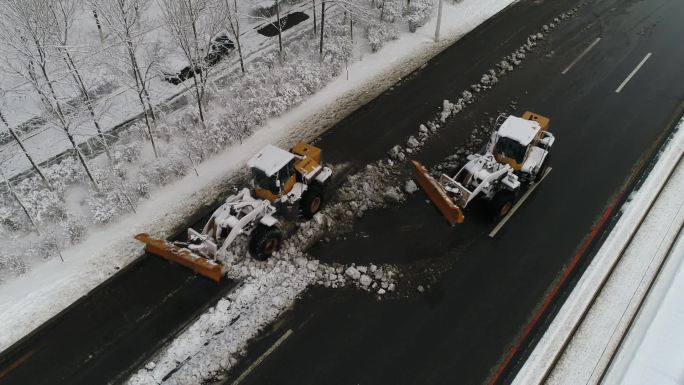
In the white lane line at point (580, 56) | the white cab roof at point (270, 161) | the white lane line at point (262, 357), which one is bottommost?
the white lane line at point (262, 357)

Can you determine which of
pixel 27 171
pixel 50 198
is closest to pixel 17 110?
pixel 27 171

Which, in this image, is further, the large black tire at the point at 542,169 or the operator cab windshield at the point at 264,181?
the large black tire at the point at 542,169

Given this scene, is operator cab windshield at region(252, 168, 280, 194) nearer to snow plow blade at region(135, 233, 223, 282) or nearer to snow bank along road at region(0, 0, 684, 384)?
snow bank along road at region(0, 0, 684, 384)

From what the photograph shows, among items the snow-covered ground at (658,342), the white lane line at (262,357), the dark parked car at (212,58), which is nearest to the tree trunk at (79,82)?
the dark parked car at (212,58)

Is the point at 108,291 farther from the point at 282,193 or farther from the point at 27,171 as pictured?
the point at 27,171

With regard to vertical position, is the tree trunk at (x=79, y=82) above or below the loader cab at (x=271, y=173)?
above

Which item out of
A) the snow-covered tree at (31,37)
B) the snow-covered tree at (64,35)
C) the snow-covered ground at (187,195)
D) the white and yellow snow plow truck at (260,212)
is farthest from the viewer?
the snow-covered tree at (64,35)

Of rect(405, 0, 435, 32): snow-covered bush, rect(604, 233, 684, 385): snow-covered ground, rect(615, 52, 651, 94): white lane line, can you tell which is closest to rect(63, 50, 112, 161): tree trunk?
rect(405, 0, 435, 32): snow-covered bush

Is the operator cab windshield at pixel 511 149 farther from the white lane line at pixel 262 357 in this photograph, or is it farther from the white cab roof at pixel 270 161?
the white lane line at pixel 262 357
